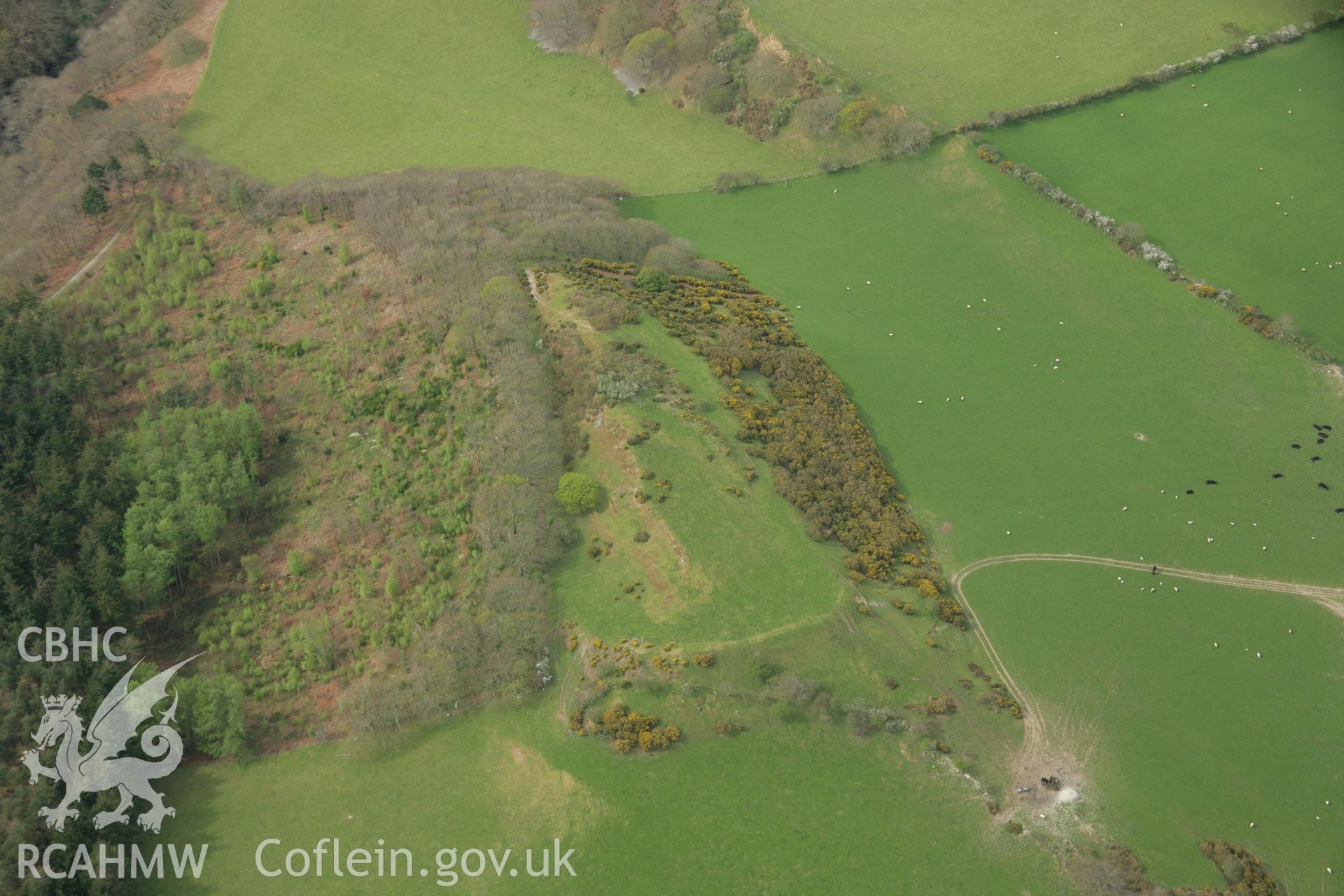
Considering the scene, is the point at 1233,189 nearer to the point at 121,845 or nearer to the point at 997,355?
the point at 997,355

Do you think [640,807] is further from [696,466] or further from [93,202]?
[93,202]

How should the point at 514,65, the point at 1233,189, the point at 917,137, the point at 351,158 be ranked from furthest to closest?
the point at 514,65 < the point at 351,158 < the point at 917,137 < the point at 1233,189

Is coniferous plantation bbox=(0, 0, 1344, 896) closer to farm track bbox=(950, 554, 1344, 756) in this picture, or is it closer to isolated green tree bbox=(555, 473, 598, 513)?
farm track bbox=(950, 554, 1344, 756)

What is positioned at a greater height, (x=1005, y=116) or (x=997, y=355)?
(x=1005, y=116)

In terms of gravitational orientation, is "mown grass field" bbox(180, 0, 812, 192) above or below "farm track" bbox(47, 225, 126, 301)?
above

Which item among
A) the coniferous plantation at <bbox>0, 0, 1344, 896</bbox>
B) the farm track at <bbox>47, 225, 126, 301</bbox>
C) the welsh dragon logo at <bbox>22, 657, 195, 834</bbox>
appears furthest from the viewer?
the farm track at <bbox>47, 225, 126, 301</bbox>

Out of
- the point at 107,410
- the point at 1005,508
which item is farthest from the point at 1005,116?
the point at 107,410

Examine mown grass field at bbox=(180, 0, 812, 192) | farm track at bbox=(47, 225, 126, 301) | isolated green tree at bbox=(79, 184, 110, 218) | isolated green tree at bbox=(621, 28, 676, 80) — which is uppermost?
isolated green tree at bbox=(621, 28, 676, 80)

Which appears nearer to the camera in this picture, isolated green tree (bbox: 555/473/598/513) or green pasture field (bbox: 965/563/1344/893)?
green pasture field (bbox: 965/563/1344/893)

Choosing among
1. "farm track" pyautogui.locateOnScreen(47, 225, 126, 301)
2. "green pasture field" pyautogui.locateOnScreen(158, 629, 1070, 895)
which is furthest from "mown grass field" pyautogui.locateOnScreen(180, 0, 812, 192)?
"green pasture field" pyautogui.locateOnScreen(158, 629, 1070, 895)
